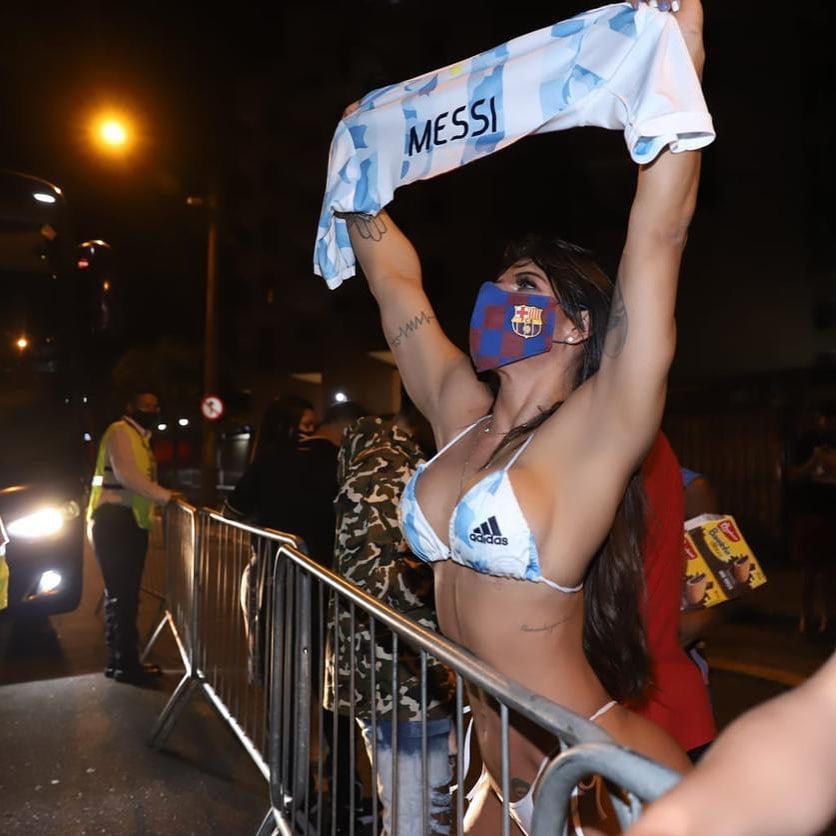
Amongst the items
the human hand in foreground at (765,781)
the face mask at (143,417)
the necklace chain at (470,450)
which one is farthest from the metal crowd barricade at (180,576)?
the human hand in foreground at (765,781)

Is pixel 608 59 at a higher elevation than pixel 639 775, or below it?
higher

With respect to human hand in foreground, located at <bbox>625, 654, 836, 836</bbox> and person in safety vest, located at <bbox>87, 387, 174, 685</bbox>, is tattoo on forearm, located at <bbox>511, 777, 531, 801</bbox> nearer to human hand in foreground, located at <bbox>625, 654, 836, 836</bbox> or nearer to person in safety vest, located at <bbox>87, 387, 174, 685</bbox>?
human hand in foreground, located at <bbox>625, 654, 836, 836</bbox>

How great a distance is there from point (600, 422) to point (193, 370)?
4573 cm

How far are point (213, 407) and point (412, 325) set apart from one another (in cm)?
1556

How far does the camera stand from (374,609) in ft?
8.42

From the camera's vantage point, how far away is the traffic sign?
58.8 ft

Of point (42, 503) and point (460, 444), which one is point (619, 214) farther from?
point (460, 444)

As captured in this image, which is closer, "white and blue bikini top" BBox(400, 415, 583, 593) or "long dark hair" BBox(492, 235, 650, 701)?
→ "white and blue bikini top" BBox(400, 415, 583, 593)

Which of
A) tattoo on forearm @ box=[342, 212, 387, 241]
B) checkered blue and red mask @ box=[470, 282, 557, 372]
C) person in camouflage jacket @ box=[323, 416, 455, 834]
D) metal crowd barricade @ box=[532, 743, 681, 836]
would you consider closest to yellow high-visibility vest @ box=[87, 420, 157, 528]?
person in camouflage jacket @ box=[323, 416, 455, 834]

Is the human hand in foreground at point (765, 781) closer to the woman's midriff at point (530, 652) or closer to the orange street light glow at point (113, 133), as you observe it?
the woman's midriff at point (530, 652)

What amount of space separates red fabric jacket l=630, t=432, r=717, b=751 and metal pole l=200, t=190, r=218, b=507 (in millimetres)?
14377

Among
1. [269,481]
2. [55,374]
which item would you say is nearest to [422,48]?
[55,374]

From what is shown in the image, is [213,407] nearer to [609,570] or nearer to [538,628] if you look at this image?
[609,570]

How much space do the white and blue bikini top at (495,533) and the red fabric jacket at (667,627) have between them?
449 mm
